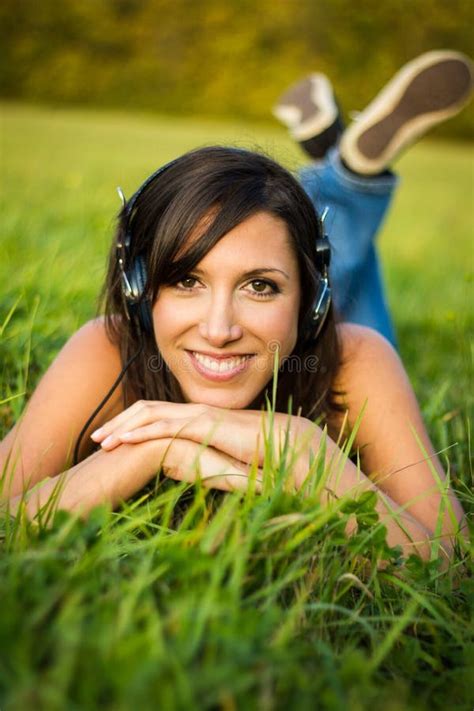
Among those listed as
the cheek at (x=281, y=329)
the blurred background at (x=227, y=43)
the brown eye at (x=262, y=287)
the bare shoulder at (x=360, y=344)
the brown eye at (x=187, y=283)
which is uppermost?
the blurred background at (x=227, y=43)

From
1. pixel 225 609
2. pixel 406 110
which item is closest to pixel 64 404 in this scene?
pixel 225 609

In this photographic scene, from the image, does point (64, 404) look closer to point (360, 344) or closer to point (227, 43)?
point (360, 344)

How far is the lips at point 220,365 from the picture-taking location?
2072 millimetres

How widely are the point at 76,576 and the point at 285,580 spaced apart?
1.22ft

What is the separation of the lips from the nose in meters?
0.07

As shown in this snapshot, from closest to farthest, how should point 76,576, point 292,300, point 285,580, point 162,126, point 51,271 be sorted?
point 76,576 < point 285,580 < point 292,300 < point 51,271 < point 162,126

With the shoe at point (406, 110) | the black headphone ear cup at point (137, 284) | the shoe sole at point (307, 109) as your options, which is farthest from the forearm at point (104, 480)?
the shoe sole at point (307, 109)

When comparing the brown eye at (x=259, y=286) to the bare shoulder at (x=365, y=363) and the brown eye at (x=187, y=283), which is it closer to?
the brown eye at (x=187, y=283)

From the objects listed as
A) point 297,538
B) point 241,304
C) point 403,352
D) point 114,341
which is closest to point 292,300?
point 241,304

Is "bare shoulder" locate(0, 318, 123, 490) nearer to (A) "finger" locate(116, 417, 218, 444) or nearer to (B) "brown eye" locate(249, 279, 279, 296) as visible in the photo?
(A) "finger" locate(116, 417, 218, 444)

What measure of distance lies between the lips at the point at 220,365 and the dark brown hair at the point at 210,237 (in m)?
0.24

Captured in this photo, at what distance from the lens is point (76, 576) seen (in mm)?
1207

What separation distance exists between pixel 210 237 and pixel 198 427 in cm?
53

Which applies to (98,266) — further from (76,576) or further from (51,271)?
(76,576)
